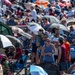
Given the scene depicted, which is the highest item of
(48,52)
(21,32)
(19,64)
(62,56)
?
(48,52)

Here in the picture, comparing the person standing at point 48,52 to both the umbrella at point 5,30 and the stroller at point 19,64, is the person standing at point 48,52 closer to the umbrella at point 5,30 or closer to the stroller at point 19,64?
the stroller at point 19,64

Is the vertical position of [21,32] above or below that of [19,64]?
above

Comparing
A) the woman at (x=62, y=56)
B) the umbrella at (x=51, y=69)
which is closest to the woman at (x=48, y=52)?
the woman at (x=62, y=56)

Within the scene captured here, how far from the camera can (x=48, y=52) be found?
12367 millimetres

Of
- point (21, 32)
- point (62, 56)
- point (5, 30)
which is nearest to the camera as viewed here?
point (62, 56)

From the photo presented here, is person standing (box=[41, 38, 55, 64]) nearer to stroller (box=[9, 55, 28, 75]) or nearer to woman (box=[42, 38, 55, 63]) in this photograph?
woman (box=[42, 38, 55, 63])

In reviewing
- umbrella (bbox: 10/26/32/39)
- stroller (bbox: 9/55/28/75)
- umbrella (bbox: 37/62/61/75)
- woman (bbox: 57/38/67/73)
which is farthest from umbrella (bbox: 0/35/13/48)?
umbrella (bbox: 37/62/61/75)

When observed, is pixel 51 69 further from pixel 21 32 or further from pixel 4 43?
pixel 21 32

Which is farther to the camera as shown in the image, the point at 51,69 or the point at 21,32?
the point at 21,32

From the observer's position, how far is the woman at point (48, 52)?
12279 mm

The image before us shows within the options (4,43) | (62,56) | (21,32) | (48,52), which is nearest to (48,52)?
(48,52)

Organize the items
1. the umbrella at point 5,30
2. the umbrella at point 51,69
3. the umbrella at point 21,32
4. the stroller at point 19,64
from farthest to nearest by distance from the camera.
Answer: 1. the umbrella at point 21,32
2. the umbrella at point 5,30
3. the stroller at point 19,64
4. the umbrella at point 51,69

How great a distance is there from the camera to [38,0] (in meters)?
35.4

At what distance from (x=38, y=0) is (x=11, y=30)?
1975 cm
